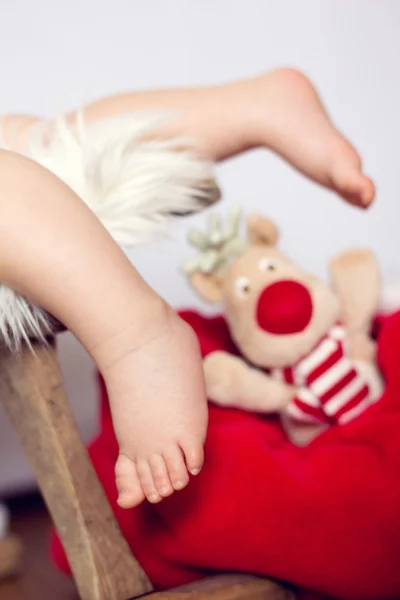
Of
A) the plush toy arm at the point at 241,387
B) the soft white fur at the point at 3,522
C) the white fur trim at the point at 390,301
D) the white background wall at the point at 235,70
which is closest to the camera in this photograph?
the plush toy arm at the point at 241,387

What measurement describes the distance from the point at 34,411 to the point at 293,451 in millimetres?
263

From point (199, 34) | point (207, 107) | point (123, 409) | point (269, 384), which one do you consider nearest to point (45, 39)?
point (199, 34)

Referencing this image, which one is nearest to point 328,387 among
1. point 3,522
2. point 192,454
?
point 192,454

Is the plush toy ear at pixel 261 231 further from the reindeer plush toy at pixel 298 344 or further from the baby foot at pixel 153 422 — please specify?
the baby foot at pixel 153 422

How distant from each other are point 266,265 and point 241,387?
14 centimetres

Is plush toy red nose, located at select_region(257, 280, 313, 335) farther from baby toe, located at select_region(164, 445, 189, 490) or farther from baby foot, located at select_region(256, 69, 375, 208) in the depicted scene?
baby toe, located at select_region(164, 445, 189, 490)

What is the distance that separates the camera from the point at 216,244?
920 mm

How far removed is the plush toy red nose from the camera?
80 cm

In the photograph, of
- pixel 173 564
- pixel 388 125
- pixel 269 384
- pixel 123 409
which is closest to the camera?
pixel 123 409

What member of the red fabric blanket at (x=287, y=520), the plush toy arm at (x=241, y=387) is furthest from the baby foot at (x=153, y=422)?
the plush toy arm at (x=241, y=387)

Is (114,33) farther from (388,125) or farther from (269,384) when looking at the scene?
(269,384)

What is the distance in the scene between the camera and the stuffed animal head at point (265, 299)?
0.81m

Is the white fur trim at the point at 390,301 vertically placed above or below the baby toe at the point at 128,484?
below

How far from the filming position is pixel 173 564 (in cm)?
70
